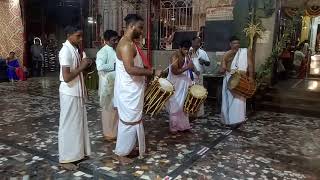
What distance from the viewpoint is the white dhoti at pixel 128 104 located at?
391 centimetres

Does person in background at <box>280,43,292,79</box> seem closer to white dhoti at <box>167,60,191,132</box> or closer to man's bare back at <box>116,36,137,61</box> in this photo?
white dhoti at <box>167,60,191,132</box>

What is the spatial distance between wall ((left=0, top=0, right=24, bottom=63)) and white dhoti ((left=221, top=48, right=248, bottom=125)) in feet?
30.5

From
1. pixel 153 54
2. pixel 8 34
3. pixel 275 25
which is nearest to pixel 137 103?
pixel 275 25

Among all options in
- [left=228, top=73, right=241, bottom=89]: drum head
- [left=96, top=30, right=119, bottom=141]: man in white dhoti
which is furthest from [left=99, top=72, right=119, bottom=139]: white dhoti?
[left=228, top=73, right=241, bottom=89]: drum head

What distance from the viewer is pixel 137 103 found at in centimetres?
396

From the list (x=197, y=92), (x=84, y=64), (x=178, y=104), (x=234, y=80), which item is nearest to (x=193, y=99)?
(x=197, y=92)

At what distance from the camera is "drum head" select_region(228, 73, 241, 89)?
562cm

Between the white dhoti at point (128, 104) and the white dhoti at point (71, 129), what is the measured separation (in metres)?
0.46

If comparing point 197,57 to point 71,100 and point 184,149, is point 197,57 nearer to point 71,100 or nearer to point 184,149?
point 184,149

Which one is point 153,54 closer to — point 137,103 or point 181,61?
point 181,61

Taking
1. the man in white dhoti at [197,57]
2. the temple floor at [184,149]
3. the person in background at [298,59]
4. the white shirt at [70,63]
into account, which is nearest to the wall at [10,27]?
the temple floor at [184,149]

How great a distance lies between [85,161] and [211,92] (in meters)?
5.18

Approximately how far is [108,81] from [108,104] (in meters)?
0.36

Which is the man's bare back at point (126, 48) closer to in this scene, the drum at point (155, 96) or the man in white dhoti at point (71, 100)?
the man in white dhoti at point (71, 100)
